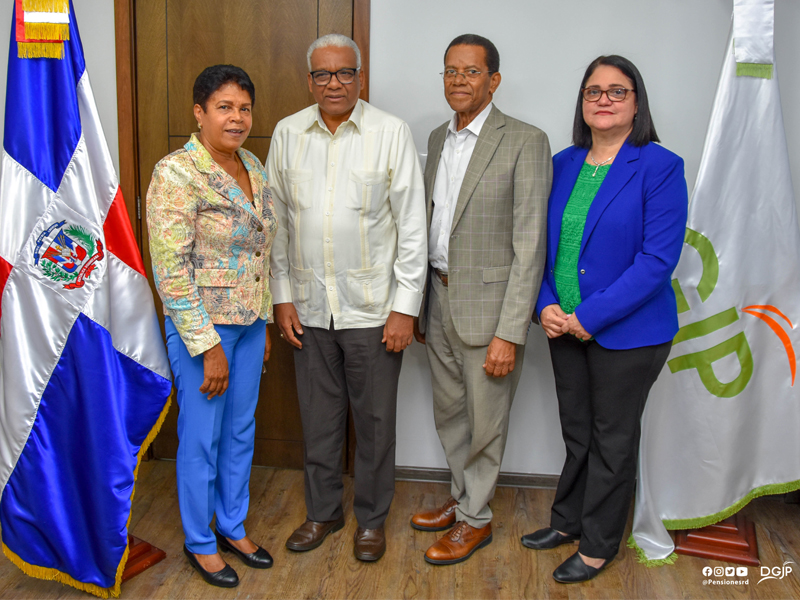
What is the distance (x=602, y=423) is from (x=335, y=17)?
1.84 m

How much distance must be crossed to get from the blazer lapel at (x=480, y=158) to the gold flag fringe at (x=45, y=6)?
131 cm

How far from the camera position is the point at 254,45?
265 centimetres

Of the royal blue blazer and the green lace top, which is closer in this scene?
the royal blue blazer

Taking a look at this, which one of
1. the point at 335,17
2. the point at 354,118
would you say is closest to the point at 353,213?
the point at 354,118

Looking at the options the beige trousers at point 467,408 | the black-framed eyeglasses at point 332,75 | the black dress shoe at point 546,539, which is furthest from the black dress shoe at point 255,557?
the black-framed eyeglasses at point 332,75

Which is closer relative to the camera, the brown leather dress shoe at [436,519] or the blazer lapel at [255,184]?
the blazer lapel at [255,184]

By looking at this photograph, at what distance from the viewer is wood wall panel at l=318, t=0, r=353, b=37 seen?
2.58 meters

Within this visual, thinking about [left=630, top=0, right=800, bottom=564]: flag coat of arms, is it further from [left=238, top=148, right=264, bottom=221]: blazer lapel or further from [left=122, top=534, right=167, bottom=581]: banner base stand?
[left=122, top=534, right=167, bottom=581]: banner base stand

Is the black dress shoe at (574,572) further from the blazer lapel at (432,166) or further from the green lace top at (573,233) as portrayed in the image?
the blazer lapel at (432,166)

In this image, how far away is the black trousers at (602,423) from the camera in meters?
2.07

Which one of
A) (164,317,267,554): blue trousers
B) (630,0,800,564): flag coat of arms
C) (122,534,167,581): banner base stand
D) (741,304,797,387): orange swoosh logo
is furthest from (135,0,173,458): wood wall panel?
(741,304,797,387): orange swoosh logo

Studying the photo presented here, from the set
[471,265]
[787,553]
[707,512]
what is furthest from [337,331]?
[787,553]

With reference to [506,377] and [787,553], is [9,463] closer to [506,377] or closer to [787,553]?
[506,377]

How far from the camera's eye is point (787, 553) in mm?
2385
